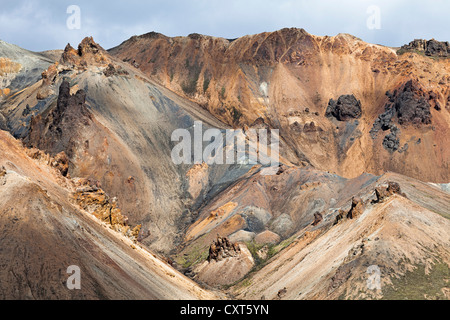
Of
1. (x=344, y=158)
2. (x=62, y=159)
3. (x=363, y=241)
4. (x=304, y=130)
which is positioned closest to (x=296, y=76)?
(x=304, y=130)

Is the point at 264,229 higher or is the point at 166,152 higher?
the point at 166,152

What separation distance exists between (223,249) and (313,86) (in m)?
87.5

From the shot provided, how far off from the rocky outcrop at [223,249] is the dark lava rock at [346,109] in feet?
253

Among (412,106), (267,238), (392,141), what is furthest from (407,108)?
(267,238)

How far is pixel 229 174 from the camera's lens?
346 ft

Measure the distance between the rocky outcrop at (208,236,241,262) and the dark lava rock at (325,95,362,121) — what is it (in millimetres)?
77091

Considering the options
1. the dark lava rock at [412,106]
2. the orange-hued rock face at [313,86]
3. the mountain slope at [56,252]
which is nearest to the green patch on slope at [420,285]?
the mountain slope at [56,252]

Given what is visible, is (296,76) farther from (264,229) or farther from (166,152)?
(264,229)

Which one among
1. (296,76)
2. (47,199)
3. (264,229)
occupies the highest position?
(296,76)

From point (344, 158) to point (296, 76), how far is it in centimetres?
3286

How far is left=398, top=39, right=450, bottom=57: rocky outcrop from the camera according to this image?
498 ft

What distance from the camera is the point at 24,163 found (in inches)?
2037

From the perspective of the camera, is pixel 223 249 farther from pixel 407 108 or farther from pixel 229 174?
pixel 407 108
